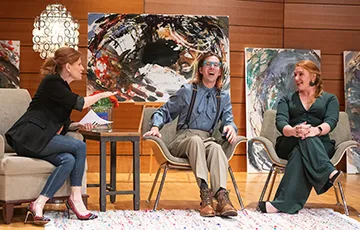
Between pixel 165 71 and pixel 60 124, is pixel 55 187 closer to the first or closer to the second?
pixel 60 124

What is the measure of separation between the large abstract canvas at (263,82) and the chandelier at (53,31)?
7.27ft

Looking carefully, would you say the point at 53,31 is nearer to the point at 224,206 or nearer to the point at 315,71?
the point at 315,71

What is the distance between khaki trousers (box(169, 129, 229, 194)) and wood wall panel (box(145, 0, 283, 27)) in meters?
3.37

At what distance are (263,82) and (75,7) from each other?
8.02 feet

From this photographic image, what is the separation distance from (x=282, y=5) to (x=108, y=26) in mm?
2238

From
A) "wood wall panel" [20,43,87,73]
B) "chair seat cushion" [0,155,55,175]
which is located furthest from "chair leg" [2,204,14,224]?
"wood wall panel" [20,43,87,73]

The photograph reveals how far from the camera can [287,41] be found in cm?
838

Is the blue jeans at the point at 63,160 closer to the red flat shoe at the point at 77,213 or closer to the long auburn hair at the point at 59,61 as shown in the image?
the red flat shoe at the point at 77,213

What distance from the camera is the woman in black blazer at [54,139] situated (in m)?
4.55

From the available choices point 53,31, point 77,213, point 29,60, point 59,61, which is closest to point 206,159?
point 77,213

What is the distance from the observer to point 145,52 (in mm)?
7805

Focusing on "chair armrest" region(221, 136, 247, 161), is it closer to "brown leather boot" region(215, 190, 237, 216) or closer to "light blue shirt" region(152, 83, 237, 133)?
"light blue shirt" region(152, 83, 237, 133)

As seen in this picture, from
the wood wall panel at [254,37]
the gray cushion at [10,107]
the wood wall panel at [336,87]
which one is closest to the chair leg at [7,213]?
the gray cushion at [10,107]

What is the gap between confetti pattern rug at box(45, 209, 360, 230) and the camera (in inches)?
171
